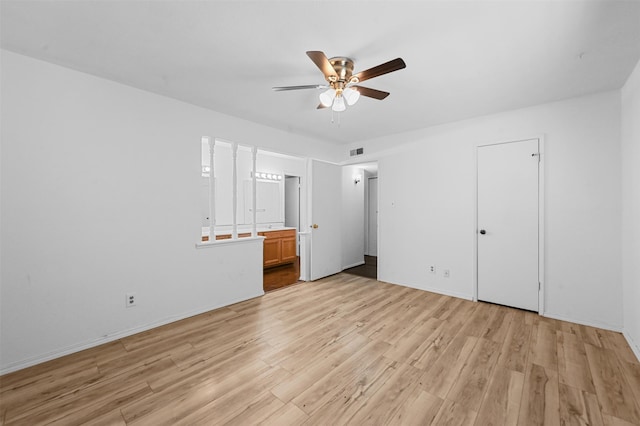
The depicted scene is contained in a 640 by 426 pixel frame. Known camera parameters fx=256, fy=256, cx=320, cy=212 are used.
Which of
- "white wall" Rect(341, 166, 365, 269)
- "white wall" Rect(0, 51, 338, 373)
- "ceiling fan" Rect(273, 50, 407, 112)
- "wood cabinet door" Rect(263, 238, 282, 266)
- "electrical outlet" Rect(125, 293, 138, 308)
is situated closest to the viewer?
"ceiling fan" Rect(273, 50, 407, 112)

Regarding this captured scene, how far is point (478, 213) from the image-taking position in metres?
3.56

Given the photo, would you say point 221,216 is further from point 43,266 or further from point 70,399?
point 70,399

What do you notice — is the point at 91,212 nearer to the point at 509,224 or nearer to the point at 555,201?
the point at 509,224

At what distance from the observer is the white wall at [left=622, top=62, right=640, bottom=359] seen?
228 cm

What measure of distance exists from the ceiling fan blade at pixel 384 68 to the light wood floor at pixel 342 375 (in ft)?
7.63

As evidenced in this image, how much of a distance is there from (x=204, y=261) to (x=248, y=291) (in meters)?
0.81

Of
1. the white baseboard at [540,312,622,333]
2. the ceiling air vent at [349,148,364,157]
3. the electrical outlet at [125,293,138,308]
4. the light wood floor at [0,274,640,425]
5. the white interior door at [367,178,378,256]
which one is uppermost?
the ceiling air vent at [349,148,364,157]

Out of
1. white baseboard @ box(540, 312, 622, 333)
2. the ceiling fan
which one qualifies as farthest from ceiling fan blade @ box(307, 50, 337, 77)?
white baseboard @ box(540, 312, 622, 333)

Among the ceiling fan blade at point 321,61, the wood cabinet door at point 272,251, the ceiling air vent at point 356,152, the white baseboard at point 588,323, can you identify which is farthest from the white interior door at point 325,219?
the white baseboard at point 588,323

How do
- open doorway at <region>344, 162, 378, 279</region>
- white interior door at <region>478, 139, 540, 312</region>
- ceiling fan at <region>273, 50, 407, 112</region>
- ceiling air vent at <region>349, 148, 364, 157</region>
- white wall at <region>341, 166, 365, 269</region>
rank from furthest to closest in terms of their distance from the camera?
open doorway at <region>344, 162, 378, 279</region>
white wall at <region>341, 166, 365, 269</region>
ceiling air vent at <region>349, 148, 364, 157</region>
white interior door at <region>478, 139, 540, 312</region>
ceiling fan at <region>273, 50, 407, 112</region>

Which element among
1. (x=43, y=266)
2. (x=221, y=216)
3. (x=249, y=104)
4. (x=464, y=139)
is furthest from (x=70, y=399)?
(x=464, y=139)

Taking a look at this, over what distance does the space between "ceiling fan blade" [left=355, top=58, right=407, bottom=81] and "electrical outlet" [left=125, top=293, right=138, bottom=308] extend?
3.05 meters

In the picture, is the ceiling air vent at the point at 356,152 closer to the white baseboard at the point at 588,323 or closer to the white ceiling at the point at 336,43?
the white ceiling at the point at 336,43

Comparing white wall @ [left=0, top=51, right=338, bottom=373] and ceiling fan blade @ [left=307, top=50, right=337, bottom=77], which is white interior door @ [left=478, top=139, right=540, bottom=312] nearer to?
ceiling fan blade @ [left=307, top=50, right=337, bottom=77]
